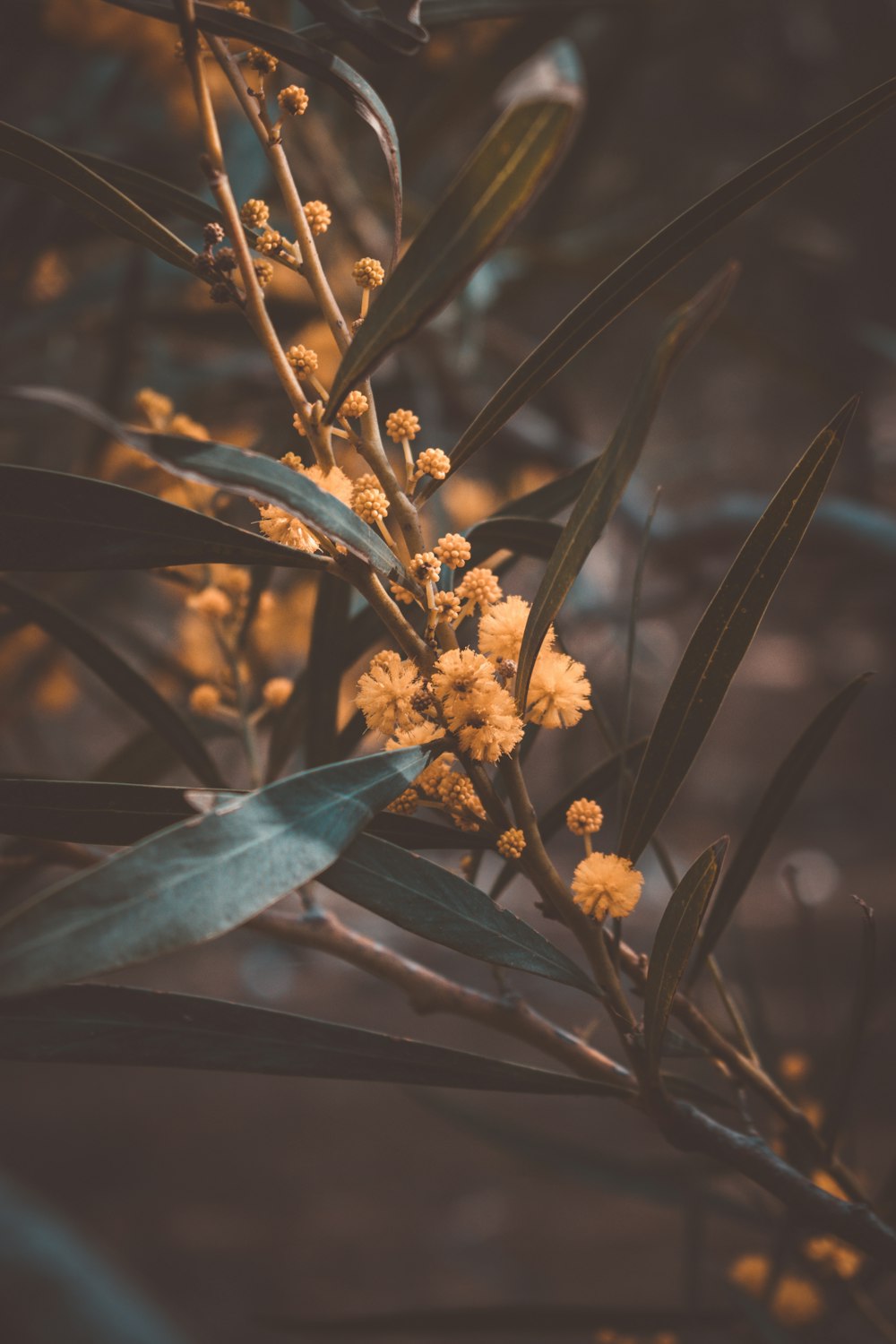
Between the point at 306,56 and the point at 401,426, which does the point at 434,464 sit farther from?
the point at 306,56

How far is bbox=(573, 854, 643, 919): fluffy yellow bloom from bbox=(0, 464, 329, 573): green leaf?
0.14m

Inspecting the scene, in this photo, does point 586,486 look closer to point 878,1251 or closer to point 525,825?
point 525,825

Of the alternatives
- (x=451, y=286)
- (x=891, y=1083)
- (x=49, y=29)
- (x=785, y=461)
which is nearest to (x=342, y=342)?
(x=451, y=286)

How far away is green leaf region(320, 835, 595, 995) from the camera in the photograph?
28 centimetres

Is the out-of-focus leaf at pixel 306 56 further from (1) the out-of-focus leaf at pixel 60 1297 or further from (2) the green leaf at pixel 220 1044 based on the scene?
(1) the out-of-focus leaf at pixel 60 1297

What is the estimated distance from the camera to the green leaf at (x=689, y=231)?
271mm

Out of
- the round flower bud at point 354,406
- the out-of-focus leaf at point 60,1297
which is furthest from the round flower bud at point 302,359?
the out-of-focus leaf at point 60,1297

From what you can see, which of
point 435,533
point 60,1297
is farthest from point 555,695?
point 60,1297

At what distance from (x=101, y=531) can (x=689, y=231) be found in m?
0.21

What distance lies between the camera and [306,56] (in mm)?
299

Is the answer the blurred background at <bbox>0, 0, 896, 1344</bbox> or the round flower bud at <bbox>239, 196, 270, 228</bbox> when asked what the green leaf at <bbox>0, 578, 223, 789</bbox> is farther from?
the round flower bud at <bbox>239, 196, 270, 228</bbox>

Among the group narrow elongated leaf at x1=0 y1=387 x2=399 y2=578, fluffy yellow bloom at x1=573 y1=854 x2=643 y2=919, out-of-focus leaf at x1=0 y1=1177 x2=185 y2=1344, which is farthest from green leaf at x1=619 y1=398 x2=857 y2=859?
out-of-focus leaf at x1=0 y1=1177 x2=185 y2=1344

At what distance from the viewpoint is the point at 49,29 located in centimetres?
91

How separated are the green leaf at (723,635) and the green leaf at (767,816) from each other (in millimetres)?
79
